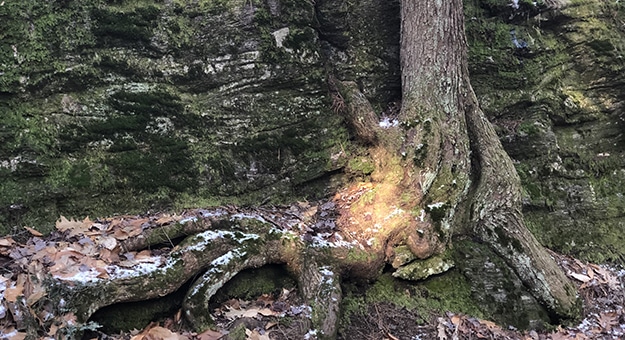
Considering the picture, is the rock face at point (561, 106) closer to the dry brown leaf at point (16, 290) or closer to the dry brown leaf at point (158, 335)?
the dry brown leaf at point (158, 335)

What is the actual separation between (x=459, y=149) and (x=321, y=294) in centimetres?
265

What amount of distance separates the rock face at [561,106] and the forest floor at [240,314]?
1.38 meters

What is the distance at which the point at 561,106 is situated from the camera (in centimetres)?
708

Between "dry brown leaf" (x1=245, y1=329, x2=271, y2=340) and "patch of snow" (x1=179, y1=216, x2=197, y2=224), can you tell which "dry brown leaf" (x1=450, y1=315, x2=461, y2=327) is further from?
"patch of snow" (x1=179, y1=216, x2=197, y2=224)

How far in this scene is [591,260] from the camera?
6.38 m

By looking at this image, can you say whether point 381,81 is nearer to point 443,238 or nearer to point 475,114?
point 475,114

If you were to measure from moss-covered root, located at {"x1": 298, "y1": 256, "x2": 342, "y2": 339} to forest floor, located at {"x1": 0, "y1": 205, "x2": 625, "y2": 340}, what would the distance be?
9 centimetres

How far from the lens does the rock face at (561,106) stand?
6.60 metres

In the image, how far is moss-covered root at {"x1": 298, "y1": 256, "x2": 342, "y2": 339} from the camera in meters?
3.88

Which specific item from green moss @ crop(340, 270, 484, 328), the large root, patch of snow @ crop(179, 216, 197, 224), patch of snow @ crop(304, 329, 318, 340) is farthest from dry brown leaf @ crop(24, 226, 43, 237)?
green moss @ crop(340, 270, 484, 328)

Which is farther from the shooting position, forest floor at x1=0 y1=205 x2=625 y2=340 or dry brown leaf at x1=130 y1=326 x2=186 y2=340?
dry brown leaf at x1=130 y1=326 x2=186 y2=340

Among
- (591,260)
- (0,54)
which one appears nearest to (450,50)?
(591,260)

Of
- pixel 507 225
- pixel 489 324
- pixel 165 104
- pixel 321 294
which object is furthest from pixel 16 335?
pixel 507 225

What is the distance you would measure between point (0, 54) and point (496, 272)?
596cm
